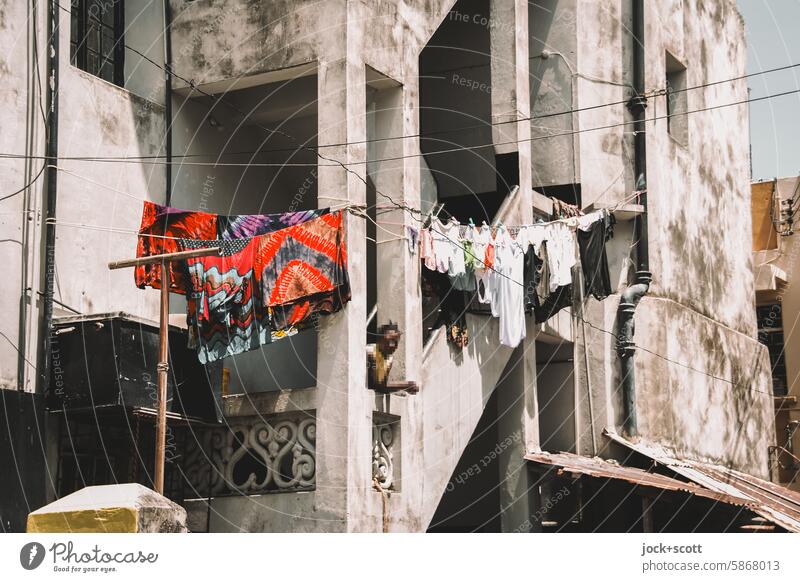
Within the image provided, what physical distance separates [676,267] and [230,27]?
10.8 m

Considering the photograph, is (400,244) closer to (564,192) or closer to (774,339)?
(564,192)

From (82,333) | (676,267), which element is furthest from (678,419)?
(82,333)

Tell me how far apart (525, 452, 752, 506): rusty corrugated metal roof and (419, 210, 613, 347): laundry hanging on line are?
2297 millimetres

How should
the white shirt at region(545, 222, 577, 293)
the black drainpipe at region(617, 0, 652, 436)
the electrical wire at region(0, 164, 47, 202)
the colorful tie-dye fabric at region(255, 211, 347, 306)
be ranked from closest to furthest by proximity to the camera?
1. the electrical wire at region(0, 164, 47, 202)
2. the colorful tie-dye fabric at region(255, 211, 347, 306)
3. the white shirt at region(545, 222, 577, 293)
4. the black drainpipe at region(617, 0, 652, 436)

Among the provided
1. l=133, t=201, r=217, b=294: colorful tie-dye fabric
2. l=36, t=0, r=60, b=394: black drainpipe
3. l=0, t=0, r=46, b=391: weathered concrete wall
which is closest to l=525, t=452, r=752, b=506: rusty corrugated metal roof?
l=133, t=201, r=217, b=294: colorful tie-dye fabric

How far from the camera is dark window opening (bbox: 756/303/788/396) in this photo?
33.3 metres

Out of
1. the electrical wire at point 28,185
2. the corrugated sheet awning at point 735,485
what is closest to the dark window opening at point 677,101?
the corrugated sheet awning at point 735,485

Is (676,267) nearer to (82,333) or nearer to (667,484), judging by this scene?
(667,484)

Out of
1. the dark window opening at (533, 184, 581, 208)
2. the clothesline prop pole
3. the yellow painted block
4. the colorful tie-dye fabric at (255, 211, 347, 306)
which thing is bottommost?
Result: the yellow painted block

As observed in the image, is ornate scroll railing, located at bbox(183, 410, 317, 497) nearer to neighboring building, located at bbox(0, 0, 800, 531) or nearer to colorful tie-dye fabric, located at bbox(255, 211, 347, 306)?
neighboring building, located at bbox(0, 0, 800, 531)

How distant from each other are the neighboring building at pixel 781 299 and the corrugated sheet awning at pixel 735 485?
735 cm

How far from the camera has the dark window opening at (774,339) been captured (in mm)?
33281

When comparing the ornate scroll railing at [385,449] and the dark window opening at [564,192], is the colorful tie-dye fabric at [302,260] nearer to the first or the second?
the ornate scroll railing at [385,449]

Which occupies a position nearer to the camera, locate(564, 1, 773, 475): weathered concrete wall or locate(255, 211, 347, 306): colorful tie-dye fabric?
locate(255, 211, 347, 306): colorful tie-dye fabric
